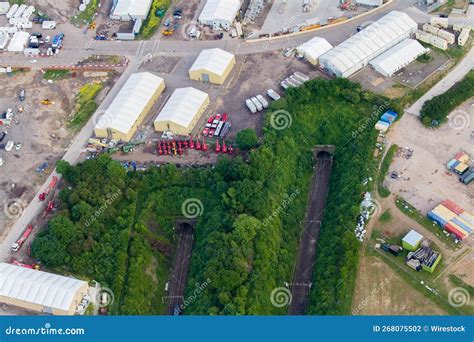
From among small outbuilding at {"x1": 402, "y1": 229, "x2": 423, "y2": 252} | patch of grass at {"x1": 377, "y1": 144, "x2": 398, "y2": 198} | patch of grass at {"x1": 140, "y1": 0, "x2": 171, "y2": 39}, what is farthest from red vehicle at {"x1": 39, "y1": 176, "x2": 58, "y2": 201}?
small outbuilding at {"x1": 402, "y1": 229, "x2": 423, "y2": 252}

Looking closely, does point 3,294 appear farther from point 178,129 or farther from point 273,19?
point 273,19

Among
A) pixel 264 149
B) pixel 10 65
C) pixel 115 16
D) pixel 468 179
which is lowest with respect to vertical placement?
pixel 10 65

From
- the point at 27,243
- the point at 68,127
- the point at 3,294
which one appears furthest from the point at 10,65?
the point at 3,294
